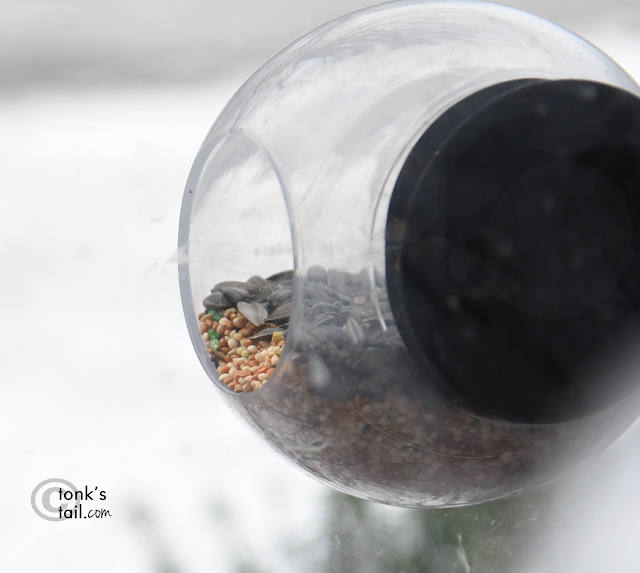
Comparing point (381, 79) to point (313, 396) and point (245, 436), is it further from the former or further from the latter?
point (245, 436)

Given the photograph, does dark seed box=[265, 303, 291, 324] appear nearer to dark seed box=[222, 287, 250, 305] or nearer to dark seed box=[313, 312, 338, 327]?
dark seed box=[222, 287, 250, 305]

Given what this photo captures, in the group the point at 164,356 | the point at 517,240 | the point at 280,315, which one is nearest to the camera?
the point at 517,240

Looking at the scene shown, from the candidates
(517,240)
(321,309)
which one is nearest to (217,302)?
(321,309)

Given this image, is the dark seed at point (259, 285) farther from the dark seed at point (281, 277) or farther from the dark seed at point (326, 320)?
the dark seed at point (326, 320)

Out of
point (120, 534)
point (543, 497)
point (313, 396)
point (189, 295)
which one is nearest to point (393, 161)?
point (313, 396)

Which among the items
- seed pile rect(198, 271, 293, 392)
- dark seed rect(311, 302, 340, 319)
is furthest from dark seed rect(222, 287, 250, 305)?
dark seed rect(311, 302, 340, 319)

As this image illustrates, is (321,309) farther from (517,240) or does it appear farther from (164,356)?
(164,356)

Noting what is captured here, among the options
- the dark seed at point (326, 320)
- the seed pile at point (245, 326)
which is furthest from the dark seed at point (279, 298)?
the dark seed at point (326, 320)
